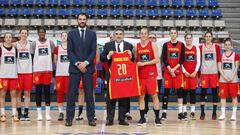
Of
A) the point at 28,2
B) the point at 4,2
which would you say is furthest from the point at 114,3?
the point at 4,2

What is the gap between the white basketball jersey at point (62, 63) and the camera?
27.6ft

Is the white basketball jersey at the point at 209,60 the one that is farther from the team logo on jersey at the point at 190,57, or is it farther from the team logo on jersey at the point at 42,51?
the team logo on jersey at the point at 42,51

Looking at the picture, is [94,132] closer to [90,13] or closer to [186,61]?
[186,61]

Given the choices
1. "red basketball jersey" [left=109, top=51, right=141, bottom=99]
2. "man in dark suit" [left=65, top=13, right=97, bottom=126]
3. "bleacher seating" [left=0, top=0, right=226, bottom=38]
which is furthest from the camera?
"bleacher seating" [left=0, top=0, right=226, bottom=38]

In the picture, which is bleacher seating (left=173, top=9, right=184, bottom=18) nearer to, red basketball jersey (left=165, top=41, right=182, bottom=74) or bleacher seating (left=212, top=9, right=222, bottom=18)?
bleacher seating (left=212, top=9, right=222, bottom=18)

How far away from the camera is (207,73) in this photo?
8711 millimetres

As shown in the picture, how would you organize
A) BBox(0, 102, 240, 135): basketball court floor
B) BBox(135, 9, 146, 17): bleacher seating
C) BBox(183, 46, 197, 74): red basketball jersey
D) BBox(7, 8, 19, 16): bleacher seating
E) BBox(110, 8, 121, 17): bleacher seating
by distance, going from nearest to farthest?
BBox(0, 102, 240, 135): basketball court floor < BBox(183, 46, 197, 74): red basketball jersey < BBox(7, 8, 19, 16): bleacher seating < BBox(110, 8, 121, 17): bleacher seating < BBox(135, 9, 146, 17): bleacher seating

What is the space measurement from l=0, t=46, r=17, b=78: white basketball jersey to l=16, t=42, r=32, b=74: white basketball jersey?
10 centimetres

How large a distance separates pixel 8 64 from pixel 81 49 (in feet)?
5.52

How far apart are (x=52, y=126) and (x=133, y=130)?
55.5 inches

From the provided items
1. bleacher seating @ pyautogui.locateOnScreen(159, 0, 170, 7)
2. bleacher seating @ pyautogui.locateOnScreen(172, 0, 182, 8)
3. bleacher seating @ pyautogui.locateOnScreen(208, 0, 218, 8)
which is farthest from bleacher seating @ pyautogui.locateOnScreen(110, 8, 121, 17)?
bleacher seating @ pyautogui.locateOnScreen(208, 0, 218, 8)

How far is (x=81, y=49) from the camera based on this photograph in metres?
7.39

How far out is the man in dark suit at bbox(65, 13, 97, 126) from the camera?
735 centimetres

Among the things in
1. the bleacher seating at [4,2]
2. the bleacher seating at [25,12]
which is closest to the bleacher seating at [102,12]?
the bleacher seating at [25,12]
